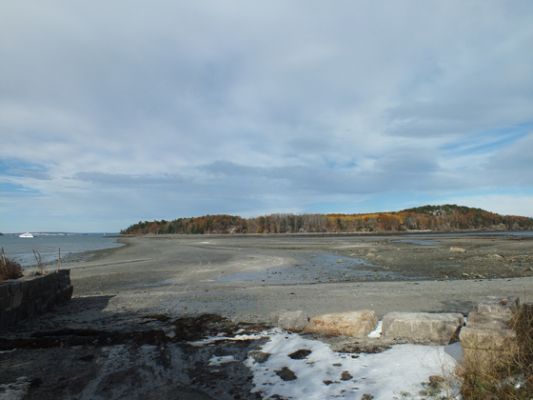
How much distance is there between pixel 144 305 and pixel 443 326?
9.22m

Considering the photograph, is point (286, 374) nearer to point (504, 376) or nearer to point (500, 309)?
point (504, 376)

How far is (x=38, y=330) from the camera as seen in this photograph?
950cm

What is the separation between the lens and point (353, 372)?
5914mm

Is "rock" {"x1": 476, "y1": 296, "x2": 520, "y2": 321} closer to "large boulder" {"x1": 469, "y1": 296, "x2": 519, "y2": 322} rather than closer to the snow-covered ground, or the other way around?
"large boulder" {"x1": 469, "y1": 296, "x2": 519, "y2": 322}

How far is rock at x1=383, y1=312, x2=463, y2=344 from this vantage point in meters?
7.00

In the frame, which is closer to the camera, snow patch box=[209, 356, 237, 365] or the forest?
snow patch box=[209, 356, 237, 365]

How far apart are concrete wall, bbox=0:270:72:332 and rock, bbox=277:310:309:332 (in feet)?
22.1

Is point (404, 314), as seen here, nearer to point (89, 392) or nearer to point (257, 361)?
point (257, 361)

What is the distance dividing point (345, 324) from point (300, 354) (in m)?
1.57

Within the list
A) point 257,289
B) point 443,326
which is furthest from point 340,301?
point 443,326

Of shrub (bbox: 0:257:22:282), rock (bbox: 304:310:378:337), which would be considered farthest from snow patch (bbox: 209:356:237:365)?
shrub (bbox: 0:257:22:282)

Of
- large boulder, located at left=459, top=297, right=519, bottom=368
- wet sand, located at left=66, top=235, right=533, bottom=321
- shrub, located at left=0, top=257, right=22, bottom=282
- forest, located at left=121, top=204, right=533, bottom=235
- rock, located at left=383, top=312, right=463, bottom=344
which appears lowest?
wet sand, located at left=66, top=235, right=533, bottom=321

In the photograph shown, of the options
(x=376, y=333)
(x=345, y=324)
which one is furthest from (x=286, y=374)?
(x=376, y=333)

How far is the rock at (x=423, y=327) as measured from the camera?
7.00 m
